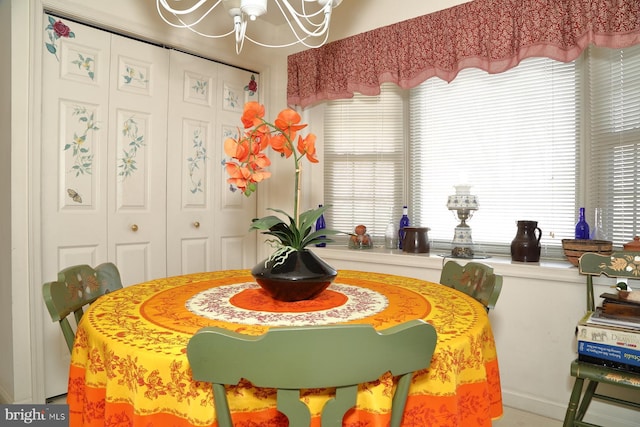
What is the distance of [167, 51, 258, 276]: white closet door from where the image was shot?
289cm

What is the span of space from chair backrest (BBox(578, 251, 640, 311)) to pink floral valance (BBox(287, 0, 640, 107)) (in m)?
1.02

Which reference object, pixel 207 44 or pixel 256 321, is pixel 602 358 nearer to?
pixel 256 321

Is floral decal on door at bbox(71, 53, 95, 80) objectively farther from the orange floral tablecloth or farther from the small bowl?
the small bowl

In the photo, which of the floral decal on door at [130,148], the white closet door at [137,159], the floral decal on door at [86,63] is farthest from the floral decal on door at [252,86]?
the floral decal on door at [86,63]

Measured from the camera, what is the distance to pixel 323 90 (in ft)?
10.3

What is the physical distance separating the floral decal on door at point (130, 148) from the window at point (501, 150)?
145 cm

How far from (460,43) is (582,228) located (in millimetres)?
1271

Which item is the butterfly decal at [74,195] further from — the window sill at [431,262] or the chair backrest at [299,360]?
the chair backrest at [299,360]

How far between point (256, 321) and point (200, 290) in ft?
1.69

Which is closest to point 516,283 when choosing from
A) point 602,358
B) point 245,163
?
point 602,358

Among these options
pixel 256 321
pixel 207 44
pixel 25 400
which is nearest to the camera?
pixel 256 321

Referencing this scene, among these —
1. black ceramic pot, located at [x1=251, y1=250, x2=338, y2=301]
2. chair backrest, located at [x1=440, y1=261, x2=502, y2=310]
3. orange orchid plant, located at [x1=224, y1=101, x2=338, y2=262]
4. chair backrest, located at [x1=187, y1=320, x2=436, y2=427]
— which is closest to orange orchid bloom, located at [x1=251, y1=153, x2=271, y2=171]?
orange orchid plant, located at [x1=224, y1=101, x2=338, y2=262]

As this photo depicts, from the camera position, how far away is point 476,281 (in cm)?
161

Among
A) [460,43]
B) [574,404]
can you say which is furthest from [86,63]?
[574,404]
